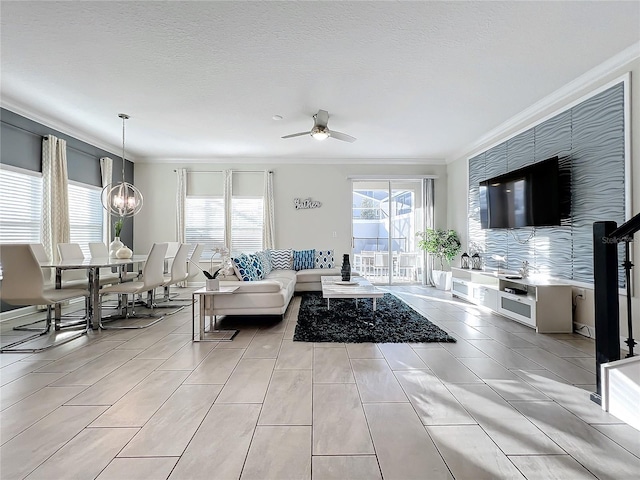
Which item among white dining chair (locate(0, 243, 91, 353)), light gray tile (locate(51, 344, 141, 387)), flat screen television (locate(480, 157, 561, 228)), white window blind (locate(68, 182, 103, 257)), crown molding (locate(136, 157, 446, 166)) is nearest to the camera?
light gray tile (locate(51, 344, 141, 387))

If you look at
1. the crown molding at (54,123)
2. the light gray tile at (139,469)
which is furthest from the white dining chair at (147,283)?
the light gray tile at (139,469)

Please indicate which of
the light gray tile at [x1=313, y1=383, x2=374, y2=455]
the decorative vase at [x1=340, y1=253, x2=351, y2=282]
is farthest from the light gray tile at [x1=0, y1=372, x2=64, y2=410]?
the decorative vase at [x1=340, y1=253, x2=351, y2=282]

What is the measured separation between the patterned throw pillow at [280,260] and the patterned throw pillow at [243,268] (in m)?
2.19

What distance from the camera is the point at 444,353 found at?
9.70 feet

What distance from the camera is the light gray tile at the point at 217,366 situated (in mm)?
2428

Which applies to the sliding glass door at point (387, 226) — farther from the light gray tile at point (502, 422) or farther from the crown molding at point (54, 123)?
the light gray tile at point (502, 422)

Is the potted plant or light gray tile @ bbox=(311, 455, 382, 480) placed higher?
the potted plant

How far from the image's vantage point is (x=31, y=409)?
199cm

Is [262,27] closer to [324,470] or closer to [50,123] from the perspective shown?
[324,470]

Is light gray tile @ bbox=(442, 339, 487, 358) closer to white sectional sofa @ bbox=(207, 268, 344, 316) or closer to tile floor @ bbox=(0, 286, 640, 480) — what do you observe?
tile floor @ bbox=(0, 286, 640, 480)

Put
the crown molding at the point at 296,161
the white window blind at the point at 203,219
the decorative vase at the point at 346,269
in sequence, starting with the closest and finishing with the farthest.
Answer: the decorative vase at the point at 346,269
the crown molding at the point at 296,161
the white window blind at the point at 203,219

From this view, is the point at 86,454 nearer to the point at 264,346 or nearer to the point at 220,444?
the point at 220,444

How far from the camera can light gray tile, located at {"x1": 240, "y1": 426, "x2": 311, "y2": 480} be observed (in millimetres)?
1431

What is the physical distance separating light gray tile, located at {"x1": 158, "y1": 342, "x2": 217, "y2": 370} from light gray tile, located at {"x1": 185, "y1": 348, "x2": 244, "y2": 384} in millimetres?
62
